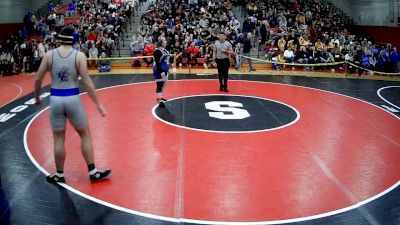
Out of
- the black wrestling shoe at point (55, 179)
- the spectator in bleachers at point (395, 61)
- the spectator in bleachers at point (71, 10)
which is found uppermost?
the spectator in bleachers at point (71, 10)

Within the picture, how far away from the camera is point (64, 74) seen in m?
4.78

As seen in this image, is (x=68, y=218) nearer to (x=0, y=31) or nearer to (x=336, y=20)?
(x=0, y=31)

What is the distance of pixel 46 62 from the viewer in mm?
4805

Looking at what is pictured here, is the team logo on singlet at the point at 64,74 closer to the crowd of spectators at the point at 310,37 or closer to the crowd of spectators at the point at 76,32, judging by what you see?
the crowd of spectators at the point at 76,32

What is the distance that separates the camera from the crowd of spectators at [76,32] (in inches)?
641

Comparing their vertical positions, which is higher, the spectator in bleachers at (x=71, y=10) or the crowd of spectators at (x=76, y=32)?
the spectator in bleachers at (x=71, y=10)

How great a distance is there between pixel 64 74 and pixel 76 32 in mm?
14710

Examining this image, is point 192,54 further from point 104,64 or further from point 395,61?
point 395,61

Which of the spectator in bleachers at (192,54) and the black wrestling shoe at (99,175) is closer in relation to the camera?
the black wrestling shoe at (99,175)

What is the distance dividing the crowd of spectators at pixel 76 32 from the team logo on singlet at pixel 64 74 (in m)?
10.4

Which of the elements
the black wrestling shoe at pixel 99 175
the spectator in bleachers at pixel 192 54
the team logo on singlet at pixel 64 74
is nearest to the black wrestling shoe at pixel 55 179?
the black wrestling shoe at pixel 99 175

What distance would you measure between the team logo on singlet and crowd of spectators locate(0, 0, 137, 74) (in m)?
10.4

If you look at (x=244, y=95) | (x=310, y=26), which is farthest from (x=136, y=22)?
(x=244, y=95)

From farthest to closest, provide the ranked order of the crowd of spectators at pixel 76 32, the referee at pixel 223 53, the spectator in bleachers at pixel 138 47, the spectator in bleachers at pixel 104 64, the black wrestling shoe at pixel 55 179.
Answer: the spectator in bleachers at pixel 138 47, the crowd of spectators at pixel 76 32, the spectator in bleachers at pixel 104 64, the referee at pixel 223 53, the black wrestling shoe at pixel 55 179
